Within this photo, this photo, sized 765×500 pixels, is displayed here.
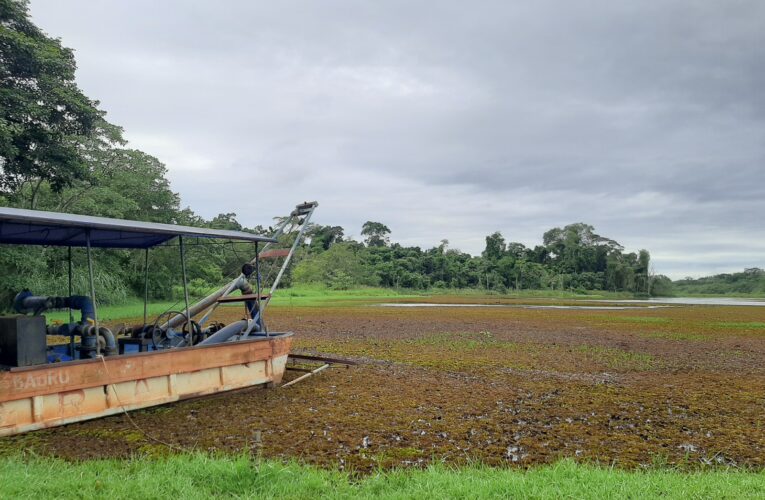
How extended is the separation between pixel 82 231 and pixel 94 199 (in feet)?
60.2

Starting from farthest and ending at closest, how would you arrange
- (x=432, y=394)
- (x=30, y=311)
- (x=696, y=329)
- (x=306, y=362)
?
1. (x=696, y=329)
2. (x=306, y=362)
3. (x=432, y=394)
4. (x=30, y=311)

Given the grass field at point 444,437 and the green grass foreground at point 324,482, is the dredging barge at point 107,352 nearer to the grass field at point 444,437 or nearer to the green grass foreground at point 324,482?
the grass field at point 444,437

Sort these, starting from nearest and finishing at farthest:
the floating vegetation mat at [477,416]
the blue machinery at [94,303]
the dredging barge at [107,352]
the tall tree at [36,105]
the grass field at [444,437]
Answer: the grass field at [444,437], the floating vegetation mat at [477,416], the dredging barge at [107,352], the blue machinery at [94,303], the tall tree at [36,105]

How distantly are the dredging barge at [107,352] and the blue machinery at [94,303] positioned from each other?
1 centimetres

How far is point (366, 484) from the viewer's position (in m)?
4.67

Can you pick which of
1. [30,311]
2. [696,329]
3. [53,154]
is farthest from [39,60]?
[696,329]

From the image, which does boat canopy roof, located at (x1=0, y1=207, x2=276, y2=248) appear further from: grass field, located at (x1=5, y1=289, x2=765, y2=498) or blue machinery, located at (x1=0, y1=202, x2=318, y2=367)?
grass field, located at (x1=5, y1=289, x2=765, y2=498)

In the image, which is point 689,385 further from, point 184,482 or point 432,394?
point 184,482

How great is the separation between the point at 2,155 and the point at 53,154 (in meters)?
1.42

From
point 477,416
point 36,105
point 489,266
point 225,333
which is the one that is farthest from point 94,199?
point 489,266

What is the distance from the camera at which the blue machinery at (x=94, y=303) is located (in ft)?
21.4

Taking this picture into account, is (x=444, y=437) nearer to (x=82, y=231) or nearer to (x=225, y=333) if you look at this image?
(x=225, y=333)

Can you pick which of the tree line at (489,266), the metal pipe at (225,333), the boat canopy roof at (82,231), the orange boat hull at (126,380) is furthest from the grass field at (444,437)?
the tree line at (489,266)

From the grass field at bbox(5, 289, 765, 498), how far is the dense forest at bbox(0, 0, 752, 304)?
4.89 meters
